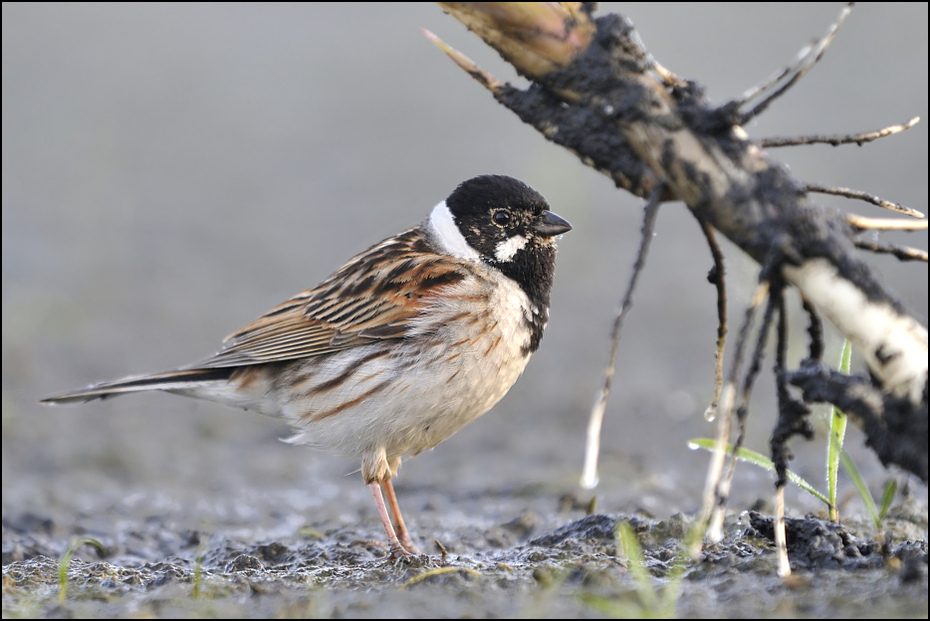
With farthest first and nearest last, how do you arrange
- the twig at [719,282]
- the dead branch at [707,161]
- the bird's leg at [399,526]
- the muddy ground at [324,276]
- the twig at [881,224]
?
1. the bird's leg at [399,526]
2. the muddy ground at [324,276]
3. the twig at [719,282]
4. the twig at [881,224]
5. the dead branch at [707,161]

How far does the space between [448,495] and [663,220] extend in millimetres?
→ 6210

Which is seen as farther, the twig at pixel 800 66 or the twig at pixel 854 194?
the twig at pixel 854 194

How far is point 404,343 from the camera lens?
18.1 feet

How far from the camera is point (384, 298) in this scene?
5.76 meters

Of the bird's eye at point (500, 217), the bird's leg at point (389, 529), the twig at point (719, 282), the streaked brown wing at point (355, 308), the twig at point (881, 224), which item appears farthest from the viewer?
the bird's eye at point (500, 217)

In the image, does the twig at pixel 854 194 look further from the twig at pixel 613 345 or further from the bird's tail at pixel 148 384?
the bird's tail at pixel 148 384

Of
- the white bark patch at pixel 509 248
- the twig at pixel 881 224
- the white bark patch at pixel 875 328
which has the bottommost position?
the white bark patch at pixel 875 328

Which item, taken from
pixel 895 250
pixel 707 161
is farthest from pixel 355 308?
pixel 895 250

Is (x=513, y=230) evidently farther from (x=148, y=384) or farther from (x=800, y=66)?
(x=800, y=66)

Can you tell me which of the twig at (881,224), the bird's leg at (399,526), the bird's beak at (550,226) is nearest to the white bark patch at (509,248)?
the bird's beak at (550,226)

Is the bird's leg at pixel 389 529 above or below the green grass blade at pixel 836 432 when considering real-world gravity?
below

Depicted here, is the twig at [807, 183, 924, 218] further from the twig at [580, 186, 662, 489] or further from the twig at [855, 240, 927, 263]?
the twig at [580, 186, 662, 489]

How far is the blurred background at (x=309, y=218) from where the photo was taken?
769 cm

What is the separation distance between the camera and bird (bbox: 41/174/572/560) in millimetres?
5406
